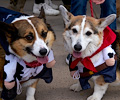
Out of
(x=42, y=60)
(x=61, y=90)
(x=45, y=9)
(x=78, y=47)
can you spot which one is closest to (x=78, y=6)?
(x=78, y=47)

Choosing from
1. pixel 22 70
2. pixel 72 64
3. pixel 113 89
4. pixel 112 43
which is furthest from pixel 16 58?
pixel 113 89

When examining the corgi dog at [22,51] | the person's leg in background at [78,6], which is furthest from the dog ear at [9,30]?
the person's leg in background at [78,6]

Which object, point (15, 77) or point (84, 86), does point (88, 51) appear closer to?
point (84, 86)

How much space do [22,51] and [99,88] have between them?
110cm

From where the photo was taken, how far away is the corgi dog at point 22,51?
103 inches

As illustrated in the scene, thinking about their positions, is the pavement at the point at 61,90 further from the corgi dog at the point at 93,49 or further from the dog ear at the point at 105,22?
the dog ear at the point at 105,22

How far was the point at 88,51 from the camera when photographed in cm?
296

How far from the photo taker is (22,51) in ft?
8.84

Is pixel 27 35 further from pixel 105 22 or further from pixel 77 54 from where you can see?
pixel 105 22

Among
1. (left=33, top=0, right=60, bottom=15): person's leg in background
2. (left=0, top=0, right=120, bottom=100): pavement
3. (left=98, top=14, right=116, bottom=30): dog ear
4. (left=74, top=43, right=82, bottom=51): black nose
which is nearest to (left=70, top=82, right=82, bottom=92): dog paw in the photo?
(left=0, top=0, right=120, bottom=100): pavement

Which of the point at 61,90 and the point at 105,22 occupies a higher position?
the point at 105,22

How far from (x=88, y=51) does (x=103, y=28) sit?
0.33 m

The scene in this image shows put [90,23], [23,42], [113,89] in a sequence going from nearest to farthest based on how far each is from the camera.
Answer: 1. [23,42]
2. [90,23]
3. [113,89]

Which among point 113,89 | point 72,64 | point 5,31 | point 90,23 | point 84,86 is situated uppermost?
point 5,31
